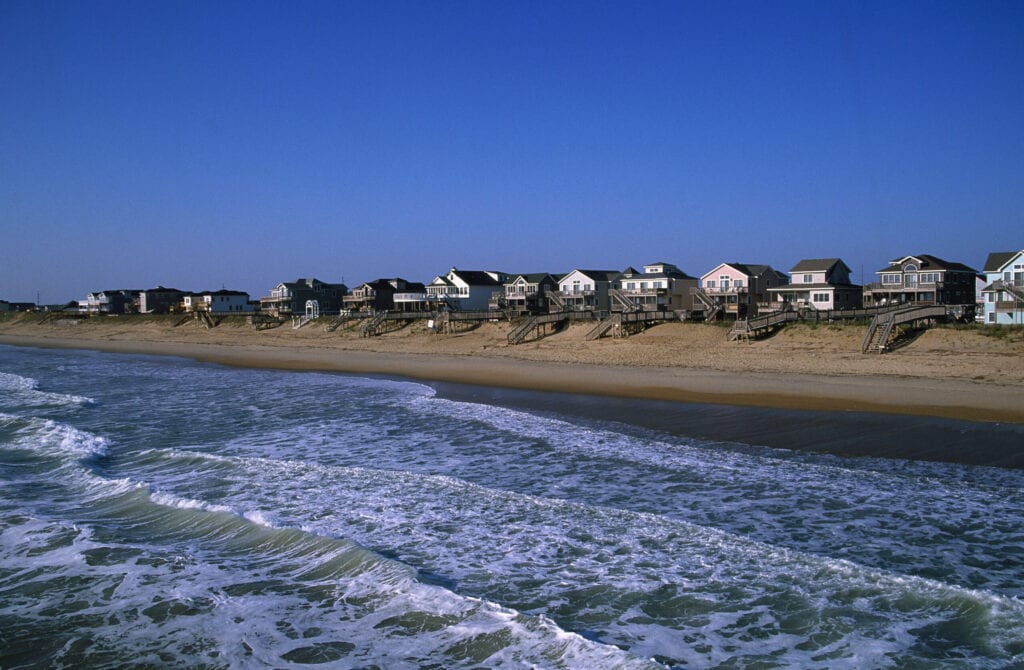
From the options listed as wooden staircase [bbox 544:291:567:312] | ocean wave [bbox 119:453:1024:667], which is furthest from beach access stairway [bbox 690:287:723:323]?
ocean wave [bbox 119:453:1024:667]

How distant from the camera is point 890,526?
10000mm

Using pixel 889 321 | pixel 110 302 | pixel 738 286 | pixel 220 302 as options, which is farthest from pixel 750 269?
pixel 110 302

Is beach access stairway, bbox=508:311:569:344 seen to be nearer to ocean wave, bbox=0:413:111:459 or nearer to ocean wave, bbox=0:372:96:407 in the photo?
ocean wave, bbox=0:372:96:407

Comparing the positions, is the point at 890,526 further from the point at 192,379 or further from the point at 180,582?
the point at 192,379

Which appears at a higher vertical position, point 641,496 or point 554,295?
point 554,295

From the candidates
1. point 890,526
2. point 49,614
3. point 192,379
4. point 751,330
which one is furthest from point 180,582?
point 751,330

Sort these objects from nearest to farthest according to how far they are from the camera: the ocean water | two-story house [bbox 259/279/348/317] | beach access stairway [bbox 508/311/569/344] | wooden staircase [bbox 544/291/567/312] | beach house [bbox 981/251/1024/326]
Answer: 1. the ocean water
2. beach house [bbox 981/251/1024/326]
3. beach access stairway [bbox 508/311/569/344]
4. wooden staircase [bbox 544/291/567/312]
5. two-story house [bbox 259/279/348/317]

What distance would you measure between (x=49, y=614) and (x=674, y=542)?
25.3 ft

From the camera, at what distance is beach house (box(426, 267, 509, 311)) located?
261 ft

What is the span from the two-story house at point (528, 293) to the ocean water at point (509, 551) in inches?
2237

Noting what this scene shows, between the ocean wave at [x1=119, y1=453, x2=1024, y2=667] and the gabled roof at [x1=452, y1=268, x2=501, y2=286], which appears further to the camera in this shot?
the gabled roof at [x1=452, y1=268, x2=501, y2=286]

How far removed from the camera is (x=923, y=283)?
5247 centimetres

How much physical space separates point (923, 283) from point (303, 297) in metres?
71.0

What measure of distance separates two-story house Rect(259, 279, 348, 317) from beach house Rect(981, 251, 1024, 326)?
6963 centimetres
